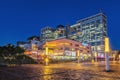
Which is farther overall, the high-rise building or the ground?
the high-rise building

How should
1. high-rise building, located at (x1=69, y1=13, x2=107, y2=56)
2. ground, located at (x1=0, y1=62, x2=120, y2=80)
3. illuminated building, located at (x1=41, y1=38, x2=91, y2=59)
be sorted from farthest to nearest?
high-rise building, located at (x1=69, y1=13, x2=107, y2=56), illuminated building, located at (x1=41, y1=38, x2=91, y2=59), ground, located at (x1=0, y1=62, x2=120, y2=80)

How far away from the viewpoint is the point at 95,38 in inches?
6742

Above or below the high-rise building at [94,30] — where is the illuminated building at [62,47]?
below

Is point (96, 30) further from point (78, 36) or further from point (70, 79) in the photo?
point (70, 79)

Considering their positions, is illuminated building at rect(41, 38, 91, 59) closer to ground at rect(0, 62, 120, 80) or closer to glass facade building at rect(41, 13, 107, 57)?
ground at rect(0, 62, 120, 80)

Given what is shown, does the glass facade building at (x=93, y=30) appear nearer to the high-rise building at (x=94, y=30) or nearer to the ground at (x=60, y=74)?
the high-rise building at (x=94, y=30)

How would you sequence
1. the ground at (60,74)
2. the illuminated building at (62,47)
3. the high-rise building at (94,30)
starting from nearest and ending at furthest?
the ground at (60,74), the illuminated building at (62,47), the high-rise building at (94,30)

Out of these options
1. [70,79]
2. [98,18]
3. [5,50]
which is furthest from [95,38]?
[70,79]

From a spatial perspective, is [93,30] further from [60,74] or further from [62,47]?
[60,74]

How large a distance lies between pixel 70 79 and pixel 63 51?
76499mm

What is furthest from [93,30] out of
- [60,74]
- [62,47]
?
[60,74]

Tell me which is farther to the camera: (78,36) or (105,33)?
(78,36)

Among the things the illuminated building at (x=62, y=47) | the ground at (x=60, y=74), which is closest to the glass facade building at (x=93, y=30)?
the illuminated building at (x=62, y=47)

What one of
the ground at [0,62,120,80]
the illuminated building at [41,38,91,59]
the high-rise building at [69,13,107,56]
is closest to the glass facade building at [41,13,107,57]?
the high-rise building at [69,13,107,56]
